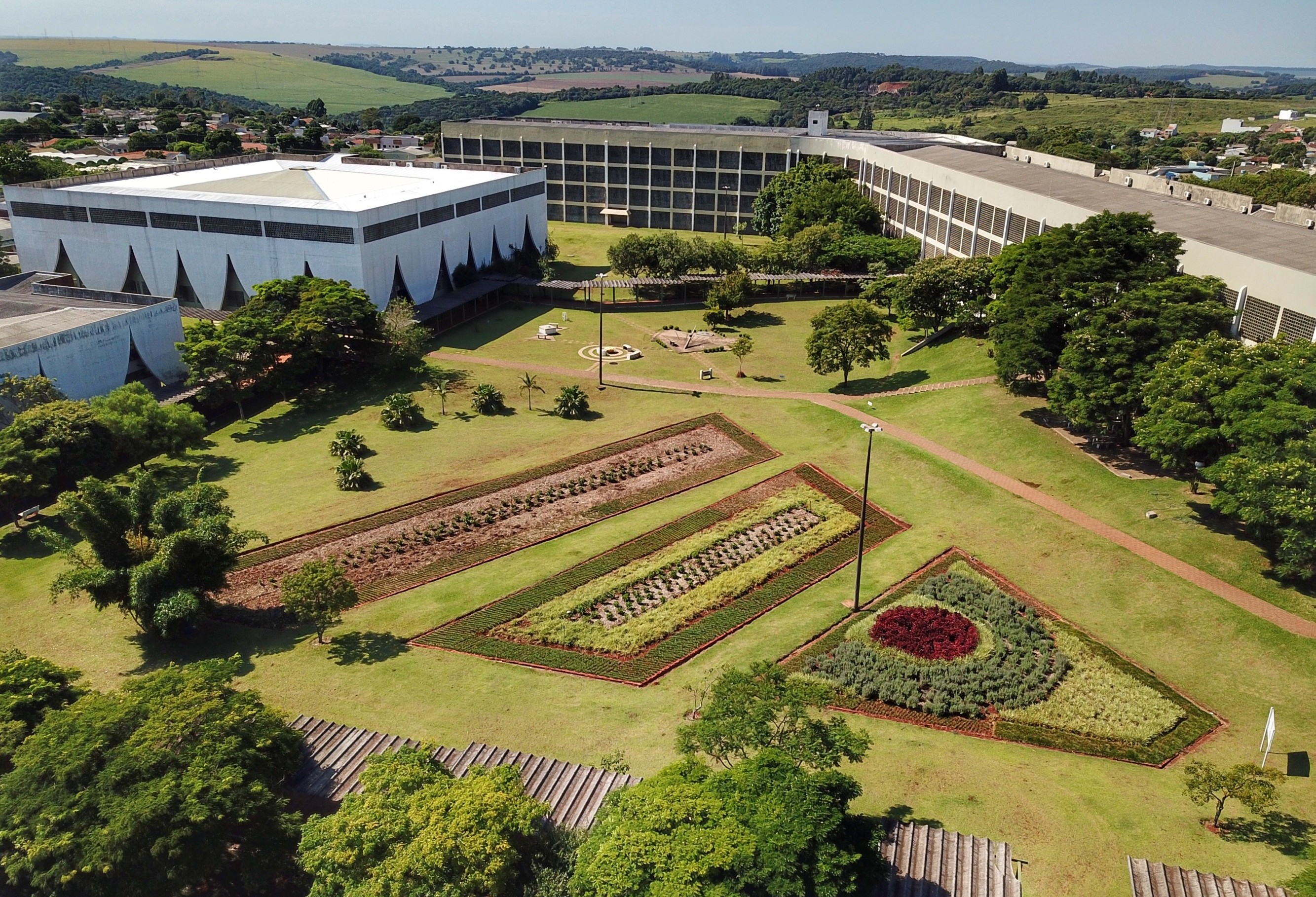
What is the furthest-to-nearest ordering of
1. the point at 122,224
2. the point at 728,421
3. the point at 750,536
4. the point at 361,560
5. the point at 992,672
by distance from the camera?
1. the point at 122,224
2. the point at 728,421
3. the point at 750,536
4. the point at 361,560
5. the point at 992,672

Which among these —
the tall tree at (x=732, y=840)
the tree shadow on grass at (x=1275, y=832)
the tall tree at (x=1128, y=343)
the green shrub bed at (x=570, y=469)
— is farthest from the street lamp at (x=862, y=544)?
the tall tree at (x=1128, y=343)

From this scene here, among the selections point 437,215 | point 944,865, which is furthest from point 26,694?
point 437,215

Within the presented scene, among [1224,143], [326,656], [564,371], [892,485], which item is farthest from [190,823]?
[1224,143]

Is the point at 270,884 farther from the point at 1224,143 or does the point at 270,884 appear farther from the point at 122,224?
the point at 1224,143

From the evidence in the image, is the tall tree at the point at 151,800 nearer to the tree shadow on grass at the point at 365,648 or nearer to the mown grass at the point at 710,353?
the tree shadow on grass at the point at 365,648

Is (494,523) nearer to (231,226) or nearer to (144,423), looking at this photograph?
(144,423)

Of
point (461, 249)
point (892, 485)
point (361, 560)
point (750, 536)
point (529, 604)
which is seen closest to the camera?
point (529, 604)

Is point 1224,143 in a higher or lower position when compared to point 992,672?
higher
